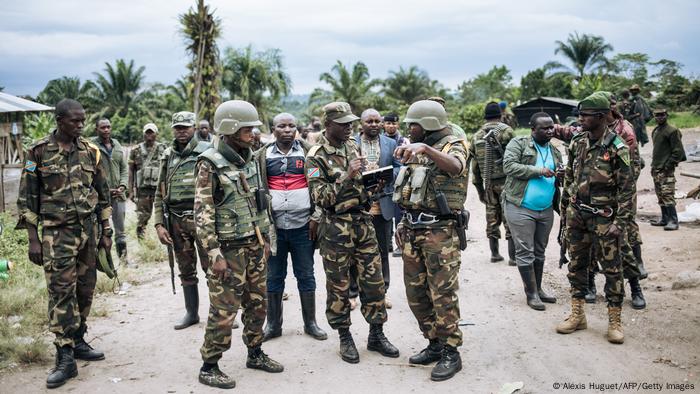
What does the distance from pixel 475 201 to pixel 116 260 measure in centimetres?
892

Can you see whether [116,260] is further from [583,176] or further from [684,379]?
[684,379]

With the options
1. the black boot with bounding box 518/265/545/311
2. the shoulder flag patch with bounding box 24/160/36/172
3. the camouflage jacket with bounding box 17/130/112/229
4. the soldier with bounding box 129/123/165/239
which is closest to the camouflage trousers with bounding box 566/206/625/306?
the black boot with bounding box 518/265/545/311

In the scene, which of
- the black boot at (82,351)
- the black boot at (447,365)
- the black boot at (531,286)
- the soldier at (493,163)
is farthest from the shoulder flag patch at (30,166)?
the soldier at (493,163)

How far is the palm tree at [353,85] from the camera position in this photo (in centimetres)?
4694

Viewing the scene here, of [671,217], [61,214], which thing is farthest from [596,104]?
[671,217]

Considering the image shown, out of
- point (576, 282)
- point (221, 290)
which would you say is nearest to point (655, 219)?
point (576, 282)

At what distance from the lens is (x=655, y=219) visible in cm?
1009

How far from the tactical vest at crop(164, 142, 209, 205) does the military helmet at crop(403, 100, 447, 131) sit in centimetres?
232

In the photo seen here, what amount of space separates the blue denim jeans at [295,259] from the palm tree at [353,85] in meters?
41.9

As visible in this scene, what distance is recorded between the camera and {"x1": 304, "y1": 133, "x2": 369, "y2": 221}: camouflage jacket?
4.59 meters

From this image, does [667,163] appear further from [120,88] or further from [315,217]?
[120,88]

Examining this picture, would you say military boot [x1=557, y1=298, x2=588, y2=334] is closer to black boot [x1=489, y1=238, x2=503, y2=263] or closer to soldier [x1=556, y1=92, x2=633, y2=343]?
soldier [x1=556, y1=92, x2=633, y2=343]

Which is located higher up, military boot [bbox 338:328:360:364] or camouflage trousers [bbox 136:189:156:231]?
camouflage trousers [bbox 136:189:156:231]

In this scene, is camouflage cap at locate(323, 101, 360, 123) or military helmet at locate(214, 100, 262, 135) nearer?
military helmet at locate(214, 100, 262, 135)
